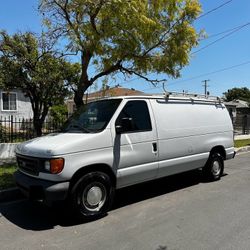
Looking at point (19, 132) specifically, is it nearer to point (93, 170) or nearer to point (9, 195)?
point (9, 195)

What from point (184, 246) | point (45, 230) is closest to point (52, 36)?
point (45, 230)

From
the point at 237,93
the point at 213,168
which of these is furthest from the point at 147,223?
the point at 237,93

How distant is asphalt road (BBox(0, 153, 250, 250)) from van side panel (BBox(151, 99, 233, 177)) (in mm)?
→ 704

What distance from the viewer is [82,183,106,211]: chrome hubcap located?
5379 mm

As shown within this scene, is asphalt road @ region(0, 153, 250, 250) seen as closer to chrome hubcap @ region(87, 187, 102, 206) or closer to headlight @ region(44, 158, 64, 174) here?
chrome hubcap @ region(87, 187, 102, 206)

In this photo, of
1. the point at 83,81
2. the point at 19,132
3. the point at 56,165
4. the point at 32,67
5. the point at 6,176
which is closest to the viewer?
the point at 56,165

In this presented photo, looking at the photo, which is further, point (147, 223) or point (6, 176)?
point (6, 176)

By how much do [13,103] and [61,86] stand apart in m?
12.0

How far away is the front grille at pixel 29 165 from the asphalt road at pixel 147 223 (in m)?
0.80

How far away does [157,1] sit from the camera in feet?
34.2

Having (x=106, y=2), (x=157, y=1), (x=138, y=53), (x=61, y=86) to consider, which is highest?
(x=157, y=1)

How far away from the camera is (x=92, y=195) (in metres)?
5.46

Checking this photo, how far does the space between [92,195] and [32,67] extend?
682cm

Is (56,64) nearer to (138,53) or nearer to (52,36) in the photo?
(52,36)
